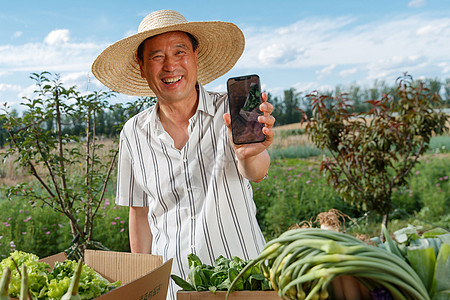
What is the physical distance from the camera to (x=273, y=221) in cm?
556

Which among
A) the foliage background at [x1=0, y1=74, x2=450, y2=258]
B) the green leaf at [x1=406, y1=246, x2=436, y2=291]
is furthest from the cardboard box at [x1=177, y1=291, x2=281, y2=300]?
the foliage background at [x1=0, y1=74, x2=450, y2=258]

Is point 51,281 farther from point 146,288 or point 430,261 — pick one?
point 430,261

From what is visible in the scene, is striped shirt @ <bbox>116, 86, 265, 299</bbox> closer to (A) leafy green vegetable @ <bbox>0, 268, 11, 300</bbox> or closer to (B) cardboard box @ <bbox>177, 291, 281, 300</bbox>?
(B) cardboard box @ <bbox>177, 291, 281, 300</bbox>

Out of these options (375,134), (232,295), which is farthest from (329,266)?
(375,134)

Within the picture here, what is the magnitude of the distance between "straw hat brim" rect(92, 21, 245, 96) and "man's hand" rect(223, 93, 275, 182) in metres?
0.58

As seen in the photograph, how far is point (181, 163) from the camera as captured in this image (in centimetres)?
179

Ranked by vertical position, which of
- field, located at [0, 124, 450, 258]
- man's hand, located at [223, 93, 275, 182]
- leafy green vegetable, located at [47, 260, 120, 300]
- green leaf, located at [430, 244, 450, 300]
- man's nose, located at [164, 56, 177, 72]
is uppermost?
man's nose, located at [164, 56, 177, 72]

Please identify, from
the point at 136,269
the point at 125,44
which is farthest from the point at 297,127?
the point at 136,269

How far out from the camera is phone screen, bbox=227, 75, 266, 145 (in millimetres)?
1279

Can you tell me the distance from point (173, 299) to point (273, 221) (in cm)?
407

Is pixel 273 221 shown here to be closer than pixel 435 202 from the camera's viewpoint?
Yes

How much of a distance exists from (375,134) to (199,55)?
2882mm

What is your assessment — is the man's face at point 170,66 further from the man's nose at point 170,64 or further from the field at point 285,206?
the field at point 285,206

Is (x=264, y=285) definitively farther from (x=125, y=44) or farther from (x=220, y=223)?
(x=125, y=44)
